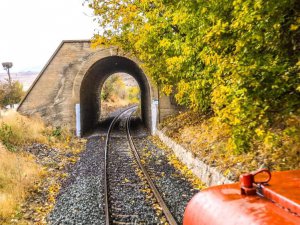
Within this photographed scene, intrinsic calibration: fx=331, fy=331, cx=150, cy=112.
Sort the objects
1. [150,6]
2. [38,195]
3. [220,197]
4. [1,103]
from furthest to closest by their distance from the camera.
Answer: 1. [1,103]
2. [150,6]
3. [38,195]
4. [220,197]

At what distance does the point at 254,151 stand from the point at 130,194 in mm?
3553

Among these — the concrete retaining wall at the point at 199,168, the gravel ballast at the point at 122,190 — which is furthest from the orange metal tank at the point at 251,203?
the concrete retaining wall at the point at 199,168

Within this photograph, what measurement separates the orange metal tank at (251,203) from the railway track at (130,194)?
3628mm

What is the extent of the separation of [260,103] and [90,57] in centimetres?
1529

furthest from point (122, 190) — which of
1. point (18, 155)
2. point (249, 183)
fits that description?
point (249, 183)

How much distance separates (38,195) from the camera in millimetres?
9461

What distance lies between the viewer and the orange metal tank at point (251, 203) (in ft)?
8.61

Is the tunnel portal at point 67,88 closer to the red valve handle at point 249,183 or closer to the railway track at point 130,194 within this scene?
the railway track at point 130,194

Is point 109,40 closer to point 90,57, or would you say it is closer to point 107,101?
point 90,57

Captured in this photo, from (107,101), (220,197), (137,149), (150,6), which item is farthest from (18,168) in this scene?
(107,101)

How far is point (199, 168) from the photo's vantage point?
1042cm

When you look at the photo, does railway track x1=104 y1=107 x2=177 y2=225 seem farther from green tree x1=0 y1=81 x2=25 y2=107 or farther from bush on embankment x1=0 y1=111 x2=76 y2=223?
green tree x1=0 y1=81 x2=25 y2=107

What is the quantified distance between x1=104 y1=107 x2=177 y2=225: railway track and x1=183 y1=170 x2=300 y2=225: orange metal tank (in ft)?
11.9

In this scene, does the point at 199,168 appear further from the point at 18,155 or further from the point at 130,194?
the point at 18,155
